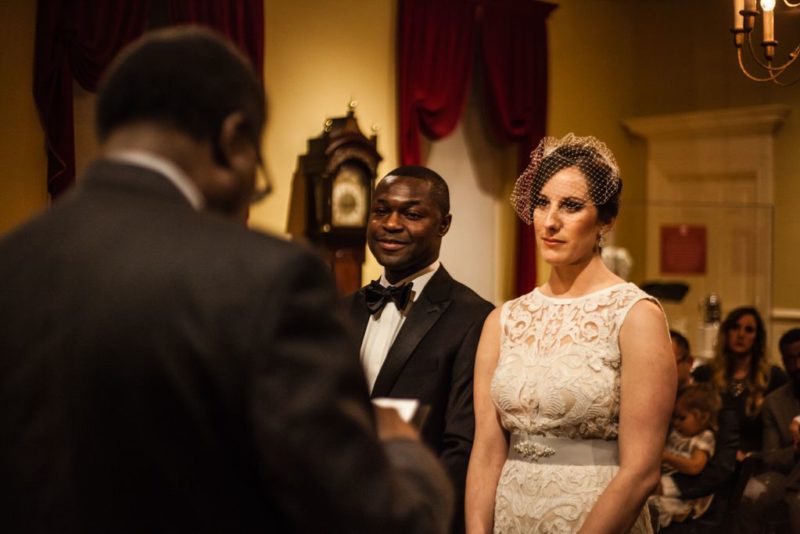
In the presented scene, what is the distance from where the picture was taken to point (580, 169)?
2910 millimetres

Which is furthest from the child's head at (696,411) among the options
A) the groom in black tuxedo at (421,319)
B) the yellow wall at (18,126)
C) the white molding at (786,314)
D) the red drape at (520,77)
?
the white molding at (786,314)

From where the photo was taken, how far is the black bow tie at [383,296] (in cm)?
329

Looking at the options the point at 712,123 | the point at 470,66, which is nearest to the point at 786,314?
the point at 712,123

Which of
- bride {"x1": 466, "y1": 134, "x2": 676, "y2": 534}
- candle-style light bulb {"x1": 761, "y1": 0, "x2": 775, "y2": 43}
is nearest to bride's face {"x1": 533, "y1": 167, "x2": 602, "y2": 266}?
bride {"x1": 466, "y1": 134, "x2": 676, "y2": 534}

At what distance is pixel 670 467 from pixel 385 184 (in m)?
2.20

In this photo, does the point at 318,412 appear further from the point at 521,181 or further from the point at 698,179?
the point at 698,179

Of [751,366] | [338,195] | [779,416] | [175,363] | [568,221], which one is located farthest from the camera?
[338,195]

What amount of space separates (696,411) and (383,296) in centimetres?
222

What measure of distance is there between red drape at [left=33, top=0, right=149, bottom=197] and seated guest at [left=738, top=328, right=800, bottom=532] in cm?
358

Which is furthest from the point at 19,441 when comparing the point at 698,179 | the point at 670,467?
the point at 698,179

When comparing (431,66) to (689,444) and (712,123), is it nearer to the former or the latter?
(712,123)

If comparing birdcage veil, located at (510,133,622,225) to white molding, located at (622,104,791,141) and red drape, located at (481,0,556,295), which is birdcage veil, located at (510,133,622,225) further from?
white molding, located at (622,104,791,141)

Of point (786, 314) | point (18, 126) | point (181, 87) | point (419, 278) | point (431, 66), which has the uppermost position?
point (431, 66)

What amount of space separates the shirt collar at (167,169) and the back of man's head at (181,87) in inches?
1.6
